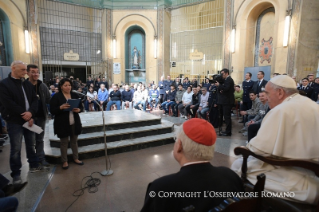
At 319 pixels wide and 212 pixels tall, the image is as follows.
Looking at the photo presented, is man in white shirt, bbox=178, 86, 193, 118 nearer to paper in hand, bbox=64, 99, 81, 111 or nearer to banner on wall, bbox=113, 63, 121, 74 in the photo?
paper in hand, bbox=64, 99, 81, 111

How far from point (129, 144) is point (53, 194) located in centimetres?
180

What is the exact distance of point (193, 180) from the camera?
982 mm

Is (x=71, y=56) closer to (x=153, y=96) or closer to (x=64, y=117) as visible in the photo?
(x=153, y=96)

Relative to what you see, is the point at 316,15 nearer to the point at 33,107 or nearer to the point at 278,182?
the point at 278,182

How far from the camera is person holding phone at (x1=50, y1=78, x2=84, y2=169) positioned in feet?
10.2

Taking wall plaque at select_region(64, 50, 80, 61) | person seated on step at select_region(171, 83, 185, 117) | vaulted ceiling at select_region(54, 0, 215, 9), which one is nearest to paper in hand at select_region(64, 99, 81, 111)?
person seated on step at select_region(171, 83, 185, 117)

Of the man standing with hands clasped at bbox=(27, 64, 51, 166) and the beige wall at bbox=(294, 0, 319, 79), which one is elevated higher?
the beige wall at bbox=(294, 0, 319, 79)

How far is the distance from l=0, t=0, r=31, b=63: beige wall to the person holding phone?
9.44 m

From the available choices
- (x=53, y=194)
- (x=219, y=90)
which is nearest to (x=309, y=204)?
(x=53, y=194)

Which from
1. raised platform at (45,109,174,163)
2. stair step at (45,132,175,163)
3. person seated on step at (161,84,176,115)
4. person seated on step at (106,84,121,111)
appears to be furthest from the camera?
person seated on step at (161,84,176,115)

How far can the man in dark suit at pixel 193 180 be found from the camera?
95 centimetres

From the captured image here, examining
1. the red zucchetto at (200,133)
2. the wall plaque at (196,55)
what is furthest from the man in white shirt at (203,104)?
the wall plaque at (196,55)

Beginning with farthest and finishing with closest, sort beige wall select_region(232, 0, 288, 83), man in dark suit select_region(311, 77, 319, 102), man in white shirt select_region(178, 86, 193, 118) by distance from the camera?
beige wall select_region(232, 0, 288, 83) → man in white shirt select_region(178, 86, 193, 118) → man in dark suit select_region(311, 77, 319, 102)

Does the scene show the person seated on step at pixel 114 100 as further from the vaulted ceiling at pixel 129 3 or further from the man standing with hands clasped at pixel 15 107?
the vaulted ceiling at pixel 129 3
